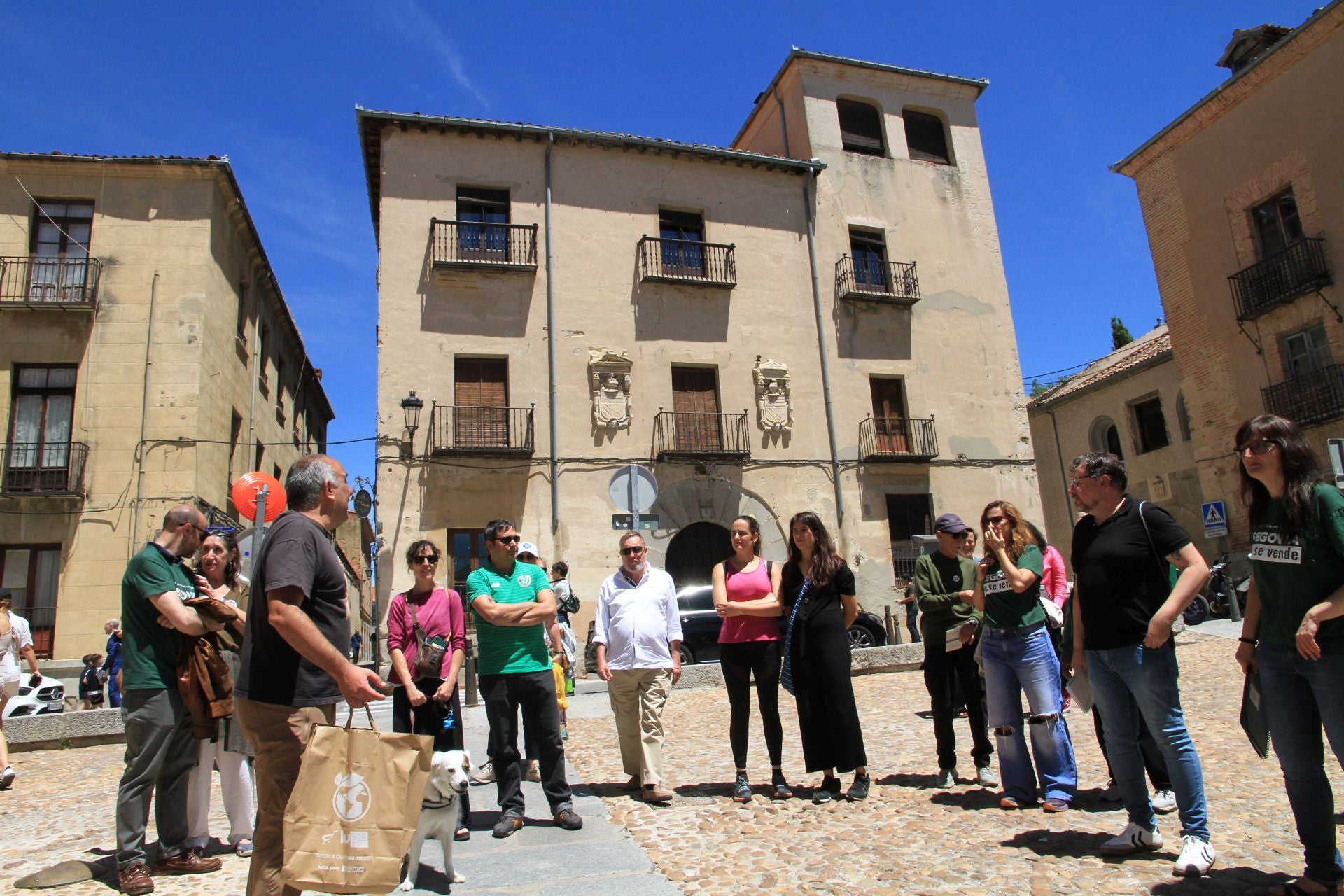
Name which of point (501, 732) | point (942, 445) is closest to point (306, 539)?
point (501, 732)

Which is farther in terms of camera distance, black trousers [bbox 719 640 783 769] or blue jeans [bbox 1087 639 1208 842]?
black trousers [bbox 719 640 783 769]

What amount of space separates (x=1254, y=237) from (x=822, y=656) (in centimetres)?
2055

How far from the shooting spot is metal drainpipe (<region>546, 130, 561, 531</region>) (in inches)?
685

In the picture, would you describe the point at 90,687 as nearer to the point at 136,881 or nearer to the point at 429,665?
the point at 136,881

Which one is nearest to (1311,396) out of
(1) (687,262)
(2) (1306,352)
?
(2) (1306,352)

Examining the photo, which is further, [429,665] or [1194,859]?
[429,665]

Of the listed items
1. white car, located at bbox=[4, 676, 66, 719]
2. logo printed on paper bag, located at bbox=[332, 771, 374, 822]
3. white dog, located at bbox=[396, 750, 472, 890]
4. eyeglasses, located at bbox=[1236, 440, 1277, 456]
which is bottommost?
white dog, located at bbox=[396, 750, 472, 890]

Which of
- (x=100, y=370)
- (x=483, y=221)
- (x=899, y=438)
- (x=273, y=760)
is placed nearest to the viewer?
(x=273, y=760)

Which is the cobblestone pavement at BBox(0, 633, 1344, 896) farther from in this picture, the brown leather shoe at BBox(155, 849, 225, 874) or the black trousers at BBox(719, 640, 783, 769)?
the black trousers at BBox(719, 640, 783, 769)

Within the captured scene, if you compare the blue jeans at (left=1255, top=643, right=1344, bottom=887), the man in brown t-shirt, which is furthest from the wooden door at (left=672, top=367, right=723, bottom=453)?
the man in brown t-shirt

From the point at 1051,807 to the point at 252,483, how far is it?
763cm

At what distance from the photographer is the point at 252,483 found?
8805 millimetres

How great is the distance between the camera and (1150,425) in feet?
88.7

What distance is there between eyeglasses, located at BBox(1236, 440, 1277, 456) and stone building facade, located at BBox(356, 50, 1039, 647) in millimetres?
14451
